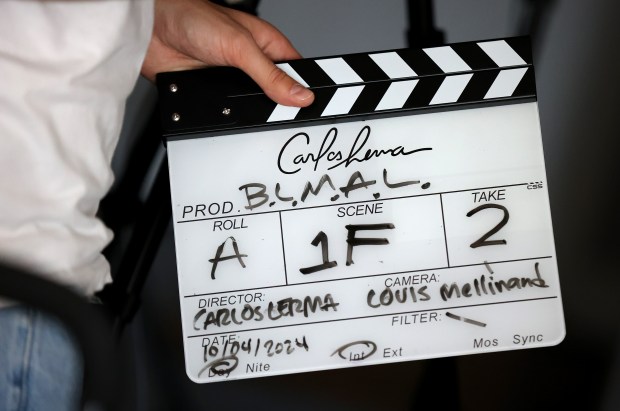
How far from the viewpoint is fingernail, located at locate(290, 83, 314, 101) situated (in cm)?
94

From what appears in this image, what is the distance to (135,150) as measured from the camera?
3.87 ft

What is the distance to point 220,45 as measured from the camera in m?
0.97

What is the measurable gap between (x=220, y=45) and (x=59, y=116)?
0.93 ft

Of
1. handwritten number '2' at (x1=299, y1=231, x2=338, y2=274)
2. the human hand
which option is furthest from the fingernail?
handwritten number '2' at (x1=299, y1=231, x2=338, y2=274)

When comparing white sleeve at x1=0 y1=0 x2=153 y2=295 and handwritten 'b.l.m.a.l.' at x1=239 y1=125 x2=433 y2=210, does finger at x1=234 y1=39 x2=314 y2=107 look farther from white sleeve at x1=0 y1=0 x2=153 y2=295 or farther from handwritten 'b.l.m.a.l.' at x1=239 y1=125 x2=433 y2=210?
white sleeve at x1=0 y1=0 x2=153 y2=295

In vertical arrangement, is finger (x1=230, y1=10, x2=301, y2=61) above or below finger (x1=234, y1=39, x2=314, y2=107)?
above

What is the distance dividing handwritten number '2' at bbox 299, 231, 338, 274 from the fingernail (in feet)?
0.60

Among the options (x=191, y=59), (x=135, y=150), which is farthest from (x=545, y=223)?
(x=135, y=150)

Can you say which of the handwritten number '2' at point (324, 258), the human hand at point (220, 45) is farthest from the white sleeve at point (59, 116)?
the handwritten number '2' at point (324, 258)

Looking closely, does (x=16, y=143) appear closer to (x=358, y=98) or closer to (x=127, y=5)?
(x=127, y=5)

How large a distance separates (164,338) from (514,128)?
631 mm

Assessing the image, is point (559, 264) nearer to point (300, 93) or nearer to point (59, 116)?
point (300, 93)

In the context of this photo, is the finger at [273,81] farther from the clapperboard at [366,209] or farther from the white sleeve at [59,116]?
the white sleeve at [59,116]

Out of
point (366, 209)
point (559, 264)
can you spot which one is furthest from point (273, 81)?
point (559, 264)
